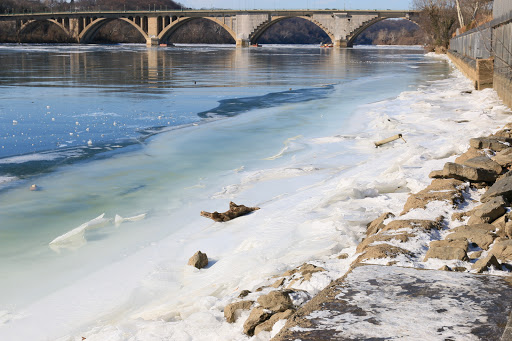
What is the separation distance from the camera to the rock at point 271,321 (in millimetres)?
2924

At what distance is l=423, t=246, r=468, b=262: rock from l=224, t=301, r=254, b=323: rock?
1.12 metres

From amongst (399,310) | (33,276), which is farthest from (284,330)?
(33,276)

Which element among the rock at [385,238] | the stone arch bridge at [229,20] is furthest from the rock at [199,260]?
the stone arch bridge at [229,20]

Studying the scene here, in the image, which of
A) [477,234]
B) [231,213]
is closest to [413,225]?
[477,234]

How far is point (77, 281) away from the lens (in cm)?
442

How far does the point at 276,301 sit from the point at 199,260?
1473 mm

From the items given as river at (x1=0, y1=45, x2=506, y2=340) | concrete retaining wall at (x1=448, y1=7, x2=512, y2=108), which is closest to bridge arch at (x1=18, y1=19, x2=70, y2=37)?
river at (x1=0, y1=45, x2=506, y2=340)

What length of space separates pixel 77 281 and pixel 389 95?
46.1ft

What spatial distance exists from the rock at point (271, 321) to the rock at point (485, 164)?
11.4 ft

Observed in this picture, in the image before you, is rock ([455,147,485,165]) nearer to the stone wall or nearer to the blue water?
the blue water

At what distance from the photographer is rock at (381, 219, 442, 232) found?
4.30m

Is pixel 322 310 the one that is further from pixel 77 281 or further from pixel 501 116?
pixel 501 116

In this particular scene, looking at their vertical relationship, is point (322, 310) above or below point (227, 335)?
above

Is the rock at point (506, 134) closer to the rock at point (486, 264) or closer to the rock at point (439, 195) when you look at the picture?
the rock at point (439, 195)
